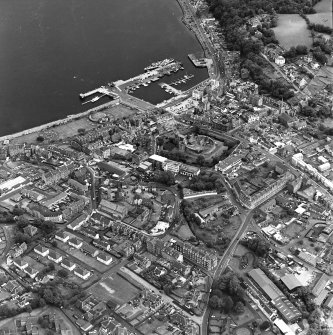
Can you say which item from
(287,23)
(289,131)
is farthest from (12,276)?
(287,23)

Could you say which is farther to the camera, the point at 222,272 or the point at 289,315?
the point at 222,272

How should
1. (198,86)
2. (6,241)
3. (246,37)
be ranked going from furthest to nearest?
(246,37) → (198,86) → (6,241)

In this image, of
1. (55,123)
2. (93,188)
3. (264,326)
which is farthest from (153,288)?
(55,123)

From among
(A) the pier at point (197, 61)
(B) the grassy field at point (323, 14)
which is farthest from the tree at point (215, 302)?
(B) the grassy field at point (323, 14)

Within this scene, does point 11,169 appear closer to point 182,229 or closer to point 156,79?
point 182,229

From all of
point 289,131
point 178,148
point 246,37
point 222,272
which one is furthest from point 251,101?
point 222,272

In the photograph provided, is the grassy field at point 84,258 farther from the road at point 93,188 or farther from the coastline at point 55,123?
the coastline at point 55,123

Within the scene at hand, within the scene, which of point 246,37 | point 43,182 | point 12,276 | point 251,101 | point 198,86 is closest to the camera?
point 12,276
